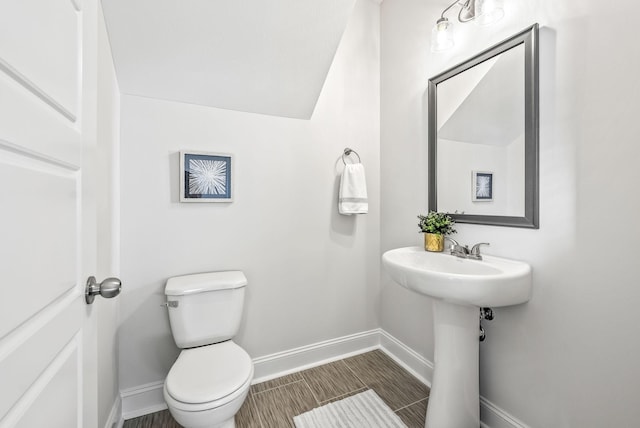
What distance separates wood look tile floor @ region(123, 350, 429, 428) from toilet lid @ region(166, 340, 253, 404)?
414 millimetres

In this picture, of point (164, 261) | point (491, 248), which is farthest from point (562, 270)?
point (164, 261)

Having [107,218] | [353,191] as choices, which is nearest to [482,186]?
[353,191]

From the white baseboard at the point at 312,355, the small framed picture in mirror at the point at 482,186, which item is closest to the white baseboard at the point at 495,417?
the white baseboard at the point at 312,355

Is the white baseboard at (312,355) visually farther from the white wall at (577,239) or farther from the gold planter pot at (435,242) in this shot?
the gold planter pot at (435,242)

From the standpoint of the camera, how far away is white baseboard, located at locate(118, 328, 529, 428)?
138 cm

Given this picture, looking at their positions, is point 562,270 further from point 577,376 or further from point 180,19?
point 180,19

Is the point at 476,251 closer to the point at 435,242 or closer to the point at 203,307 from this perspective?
the point at 435,242

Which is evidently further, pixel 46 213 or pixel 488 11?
pixel 488 11

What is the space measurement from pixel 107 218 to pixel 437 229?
1724mm

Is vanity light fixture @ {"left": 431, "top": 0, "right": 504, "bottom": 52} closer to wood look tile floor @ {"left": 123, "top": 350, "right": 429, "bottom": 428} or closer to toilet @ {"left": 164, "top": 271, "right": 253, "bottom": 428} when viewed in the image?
toilet @ {"left": 164, "top": 271, "right": 253, "bottom": 428}

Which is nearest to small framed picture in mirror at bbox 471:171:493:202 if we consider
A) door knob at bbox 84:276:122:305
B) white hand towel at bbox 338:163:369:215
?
white hand towel at bbox 338:163:369:215

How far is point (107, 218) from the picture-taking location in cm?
124

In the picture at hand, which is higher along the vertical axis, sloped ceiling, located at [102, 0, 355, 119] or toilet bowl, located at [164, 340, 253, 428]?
sloped ceiling, located at [102, 0, 355, 119]

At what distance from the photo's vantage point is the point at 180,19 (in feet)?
4.14
